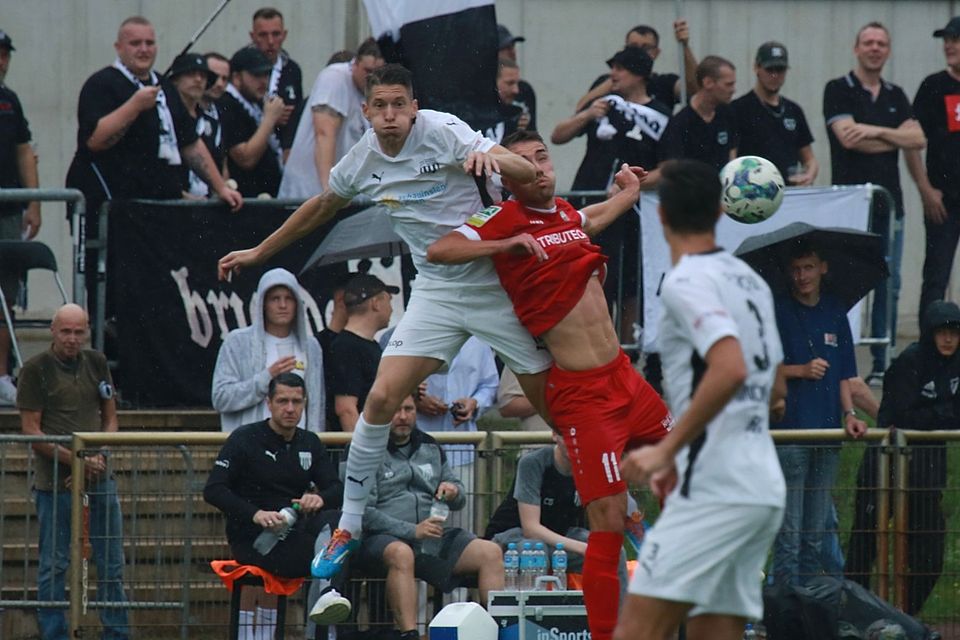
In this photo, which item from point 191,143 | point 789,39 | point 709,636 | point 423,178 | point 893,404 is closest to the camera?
point 709,636

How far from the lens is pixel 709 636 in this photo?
22.6 feet

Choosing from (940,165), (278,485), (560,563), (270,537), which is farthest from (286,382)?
(940,165)

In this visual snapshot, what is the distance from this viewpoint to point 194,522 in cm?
1065

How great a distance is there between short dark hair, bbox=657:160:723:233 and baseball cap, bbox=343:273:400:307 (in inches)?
204

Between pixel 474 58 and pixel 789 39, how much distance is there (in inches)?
295

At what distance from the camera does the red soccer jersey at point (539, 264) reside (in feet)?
28.9

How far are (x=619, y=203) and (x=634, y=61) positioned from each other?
15.3 ft

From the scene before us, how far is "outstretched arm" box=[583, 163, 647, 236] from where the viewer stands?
9289 mm

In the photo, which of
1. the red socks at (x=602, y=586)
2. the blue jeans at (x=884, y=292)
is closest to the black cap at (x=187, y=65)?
the blue jeans at (x=884, y=292)

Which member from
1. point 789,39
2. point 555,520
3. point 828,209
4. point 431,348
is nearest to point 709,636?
point 431,348

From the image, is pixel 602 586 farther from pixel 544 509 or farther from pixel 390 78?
pixel 390 78

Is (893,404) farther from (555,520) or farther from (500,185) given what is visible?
(500,185)

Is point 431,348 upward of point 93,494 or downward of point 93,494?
upward

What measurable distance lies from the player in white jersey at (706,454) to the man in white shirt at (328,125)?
21.9ft
